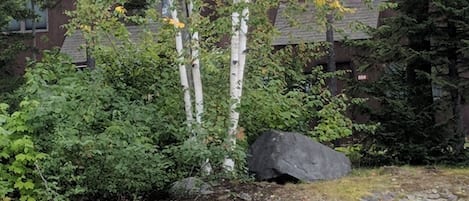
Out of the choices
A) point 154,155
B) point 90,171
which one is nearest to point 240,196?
point 154,155

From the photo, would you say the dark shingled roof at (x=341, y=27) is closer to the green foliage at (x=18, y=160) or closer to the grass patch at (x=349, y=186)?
the grass patch at (x=349, y=186)

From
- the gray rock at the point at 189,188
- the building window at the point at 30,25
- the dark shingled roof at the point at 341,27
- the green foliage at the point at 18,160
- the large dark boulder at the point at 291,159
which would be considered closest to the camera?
the green foliage at the point at 18,160

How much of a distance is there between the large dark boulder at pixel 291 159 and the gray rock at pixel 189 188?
2.98 feet

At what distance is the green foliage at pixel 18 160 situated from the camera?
6.07m

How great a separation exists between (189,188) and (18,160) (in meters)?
1.90

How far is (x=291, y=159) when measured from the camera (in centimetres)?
729

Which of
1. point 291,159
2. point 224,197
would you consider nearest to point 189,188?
point 224,197

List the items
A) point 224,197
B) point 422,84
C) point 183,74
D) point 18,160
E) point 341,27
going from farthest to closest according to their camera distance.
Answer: point 341,27, point 422,84, point 183,74, point 224,197, point 18,160

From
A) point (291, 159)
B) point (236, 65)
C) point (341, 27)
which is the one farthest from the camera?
point (341, 27)

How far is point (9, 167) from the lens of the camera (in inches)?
243

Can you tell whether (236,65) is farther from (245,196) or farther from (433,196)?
(433,196)

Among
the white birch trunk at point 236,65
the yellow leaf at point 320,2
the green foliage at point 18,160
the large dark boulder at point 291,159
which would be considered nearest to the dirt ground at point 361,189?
the large dark boulder at point 291,159

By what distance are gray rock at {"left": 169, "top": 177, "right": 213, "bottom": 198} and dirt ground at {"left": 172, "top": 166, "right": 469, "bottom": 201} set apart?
0.09m

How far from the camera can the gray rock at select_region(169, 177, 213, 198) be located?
6629mm
